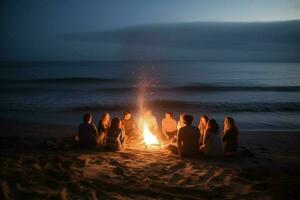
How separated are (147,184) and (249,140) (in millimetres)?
6388

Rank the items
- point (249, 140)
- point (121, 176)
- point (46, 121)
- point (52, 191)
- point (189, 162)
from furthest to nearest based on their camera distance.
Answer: point (46, 121) < point (249, 140) < point (189, 162) < point (121, 176) < point (52, 191)

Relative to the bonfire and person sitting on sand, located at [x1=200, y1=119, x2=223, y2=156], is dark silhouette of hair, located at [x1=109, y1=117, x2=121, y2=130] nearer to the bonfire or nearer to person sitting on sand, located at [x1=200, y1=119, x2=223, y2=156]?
the bonfire

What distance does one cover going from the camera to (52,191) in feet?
18.4

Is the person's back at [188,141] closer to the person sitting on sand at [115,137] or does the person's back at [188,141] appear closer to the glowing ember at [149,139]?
the glowing ember at [149,139]

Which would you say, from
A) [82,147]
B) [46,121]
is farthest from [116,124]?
[46,121]

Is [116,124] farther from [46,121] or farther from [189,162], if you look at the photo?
[46,121]

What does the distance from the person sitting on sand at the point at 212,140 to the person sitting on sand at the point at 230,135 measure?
42 cm

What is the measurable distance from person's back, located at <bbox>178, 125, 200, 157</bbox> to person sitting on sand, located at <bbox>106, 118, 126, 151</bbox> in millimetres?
1829

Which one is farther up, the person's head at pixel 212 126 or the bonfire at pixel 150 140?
the person's head at pixel 212 126

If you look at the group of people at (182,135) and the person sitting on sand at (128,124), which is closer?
the group of people at (182,135)

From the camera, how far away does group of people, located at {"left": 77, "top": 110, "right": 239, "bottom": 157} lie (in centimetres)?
819

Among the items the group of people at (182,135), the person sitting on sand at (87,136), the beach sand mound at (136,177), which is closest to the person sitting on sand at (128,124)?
the group of people at (182,135)

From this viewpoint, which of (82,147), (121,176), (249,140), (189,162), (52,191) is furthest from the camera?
(249,140)

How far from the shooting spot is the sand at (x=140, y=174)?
221 inches
